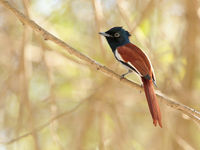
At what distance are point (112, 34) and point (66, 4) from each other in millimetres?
1346

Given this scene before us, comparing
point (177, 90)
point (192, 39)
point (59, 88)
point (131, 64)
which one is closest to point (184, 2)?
point (192, 39)

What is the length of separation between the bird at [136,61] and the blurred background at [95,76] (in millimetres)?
215

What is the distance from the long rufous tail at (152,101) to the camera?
10.6ft

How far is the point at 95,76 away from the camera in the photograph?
583cm

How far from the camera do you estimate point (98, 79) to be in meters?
5.69

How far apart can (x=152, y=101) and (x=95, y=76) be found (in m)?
2.49

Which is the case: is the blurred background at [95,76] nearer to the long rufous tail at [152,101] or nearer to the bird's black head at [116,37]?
the bird's black head at [116,37]

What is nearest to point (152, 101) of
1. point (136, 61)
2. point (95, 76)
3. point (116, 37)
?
point (136, 61)

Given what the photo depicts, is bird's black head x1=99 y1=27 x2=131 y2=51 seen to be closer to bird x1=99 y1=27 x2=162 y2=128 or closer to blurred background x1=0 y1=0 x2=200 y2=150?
bird x1=99 y1=27 x2=162 y2=128

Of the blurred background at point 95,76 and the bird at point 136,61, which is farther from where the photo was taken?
the blurred background at point 95,76

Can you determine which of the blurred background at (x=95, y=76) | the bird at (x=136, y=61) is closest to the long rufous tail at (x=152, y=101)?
the bird at (x=136, y=61)

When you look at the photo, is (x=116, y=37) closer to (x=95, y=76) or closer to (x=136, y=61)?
(x=136, y=61)

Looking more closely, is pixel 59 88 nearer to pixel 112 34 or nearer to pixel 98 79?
pixel 98 79

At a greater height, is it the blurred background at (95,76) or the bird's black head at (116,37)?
the bird's black head at (116,37)
